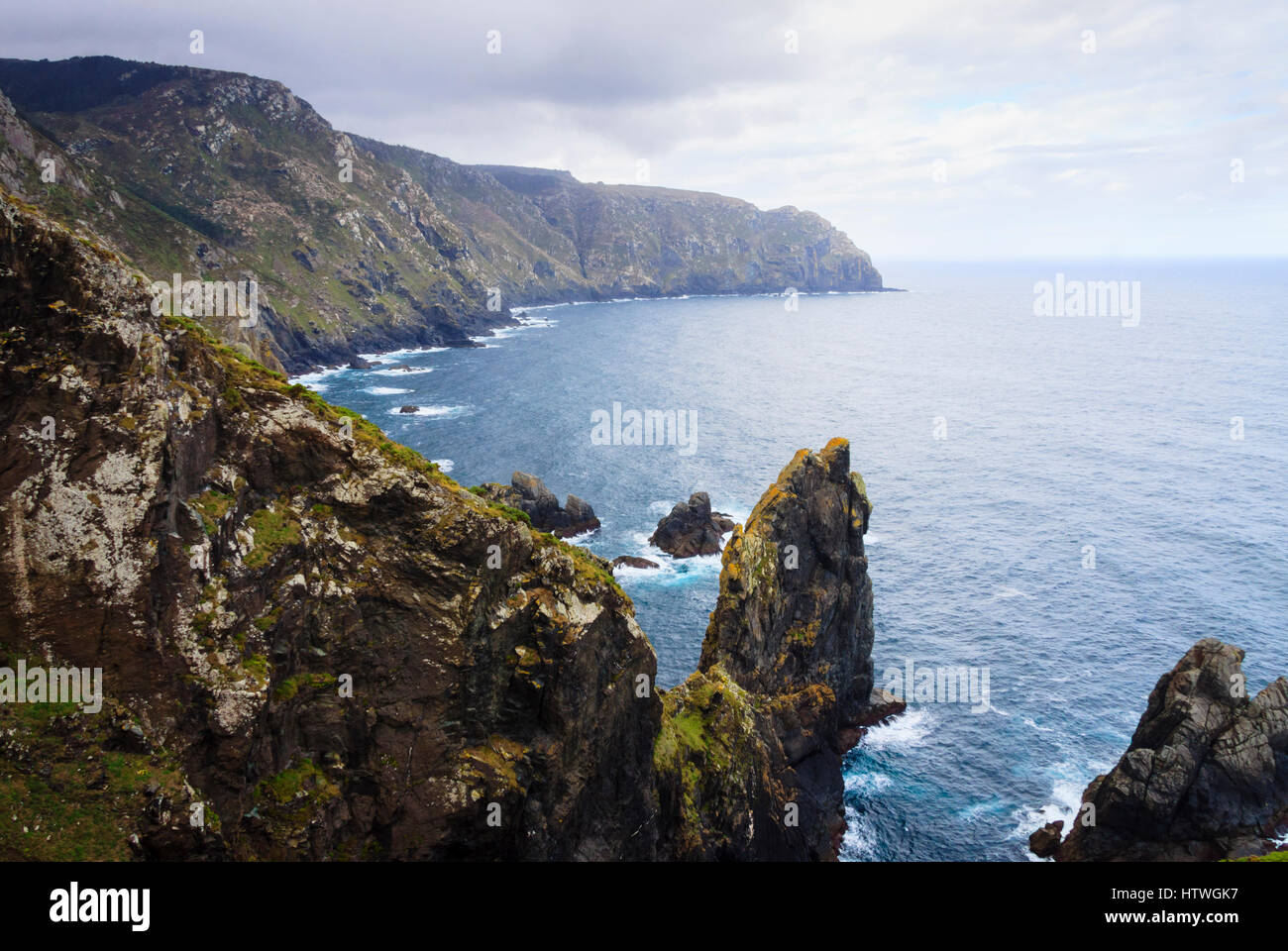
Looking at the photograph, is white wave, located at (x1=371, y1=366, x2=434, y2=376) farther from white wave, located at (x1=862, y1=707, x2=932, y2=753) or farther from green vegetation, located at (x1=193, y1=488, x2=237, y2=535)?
green vegetation, located at (x1=193, y1=488, x2=237, y2=535)

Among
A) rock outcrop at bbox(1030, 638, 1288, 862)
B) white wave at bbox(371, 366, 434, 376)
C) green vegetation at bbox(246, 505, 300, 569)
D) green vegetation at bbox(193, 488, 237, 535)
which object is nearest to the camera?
green vegetation at bbox(193, 488, 237, 535)

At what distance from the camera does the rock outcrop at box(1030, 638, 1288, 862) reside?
1672 inches

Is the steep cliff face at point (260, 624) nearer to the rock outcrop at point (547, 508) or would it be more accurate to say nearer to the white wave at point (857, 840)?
the white wave at point (857, 840)

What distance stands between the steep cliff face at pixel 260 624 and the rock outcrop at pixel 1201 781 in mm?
30608

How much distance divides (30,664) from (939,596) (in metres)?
72.5

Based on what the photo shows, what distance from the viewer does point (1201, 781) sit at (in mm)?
43281

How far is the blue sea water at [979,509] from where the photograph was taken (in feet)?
179

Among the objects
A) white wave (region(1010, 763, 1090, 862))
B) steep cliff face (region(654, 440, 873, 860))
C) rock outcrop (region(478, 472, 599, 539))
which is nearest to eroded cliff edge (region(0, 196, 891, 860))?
steep cliff face (region(654, 440, 873, 860))

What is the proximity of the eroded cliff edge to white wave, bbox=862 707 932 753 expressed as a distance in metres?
22.6

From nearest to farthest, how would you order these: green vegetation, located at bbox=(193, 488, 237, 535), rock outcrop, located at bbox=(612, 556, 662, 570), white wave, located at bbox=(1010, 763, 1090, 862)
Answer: green vegetation, located at bbox=(193, 488, 237, 535), white wave, located at bbox=(1010, 763, 1090, 862), rock outcrop, located at bbox=(612, 556, 662, 570)

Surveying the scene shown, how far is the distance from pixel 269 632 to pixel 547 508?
62805 mm

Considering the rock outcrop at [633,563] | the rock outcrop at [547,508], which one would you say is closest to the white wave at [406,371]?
the rock outcrop at [547,508]

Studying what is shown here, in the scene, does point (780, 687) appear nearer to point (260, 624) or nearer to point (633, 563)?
point (633, 563)
